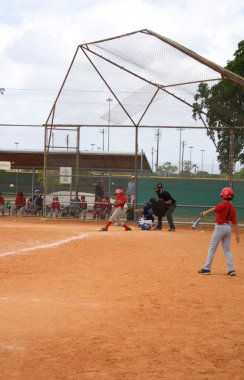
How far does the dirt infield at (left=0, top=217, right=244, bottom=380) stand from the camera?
4.82 m

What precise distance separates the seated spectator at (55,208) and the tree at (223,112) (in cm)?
577

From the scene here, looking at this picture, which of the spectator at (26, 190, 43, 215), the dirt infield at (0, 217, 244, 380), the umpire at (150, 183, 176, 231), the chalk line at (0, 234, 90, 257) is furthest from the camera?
the spectator at (26, 190, 43, 215)

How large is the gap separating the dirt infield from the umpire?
6867mm

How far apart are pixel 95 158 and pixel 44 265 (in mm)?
17814

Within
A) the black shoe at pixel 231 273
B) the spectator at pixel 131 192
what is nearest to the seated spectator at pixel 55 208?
the spectator at pixel 131 192

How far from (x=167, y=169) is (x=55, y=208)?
4273 millimetres

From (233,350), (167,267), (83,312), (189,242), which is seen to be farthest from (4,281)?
(189,242)

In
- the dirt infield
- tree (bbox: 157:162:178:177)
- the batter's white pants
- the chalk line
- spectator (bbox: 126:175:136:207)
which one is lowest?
the dirt infield

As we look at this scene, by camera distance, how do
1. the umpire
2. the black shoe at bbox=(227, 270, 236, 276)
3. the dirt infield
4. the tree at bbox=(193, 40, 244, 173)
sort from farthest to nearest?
the tree at bbox=(193, 40, 244, 173) < the umpire < the black shoe at bbox=(227, 270, 236, 276) < the dirt infield

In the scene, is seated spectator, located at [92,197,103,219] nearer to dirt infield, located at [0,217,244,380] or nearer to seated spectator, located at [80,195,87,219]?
seated spectator, located at [80,195,87,219]

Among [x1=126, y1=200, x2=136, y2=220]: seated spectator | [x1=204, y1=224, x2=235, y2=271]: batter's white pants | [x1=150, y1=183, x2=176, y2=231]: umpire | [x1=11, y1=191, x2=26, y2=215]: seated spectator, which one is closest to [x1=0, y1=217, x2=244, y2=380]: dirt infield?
[x1=204, y1=224, x2=235, y2=271]: batter's white pants

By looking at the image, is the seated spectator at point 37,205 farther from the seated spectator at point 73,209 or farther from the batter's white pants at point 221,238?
the batter's white pants at point 221,238

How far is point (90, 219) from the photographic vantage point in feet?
75.6

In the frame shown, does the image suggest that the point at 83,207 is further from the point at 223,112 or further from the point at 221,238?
the point at 221,238
